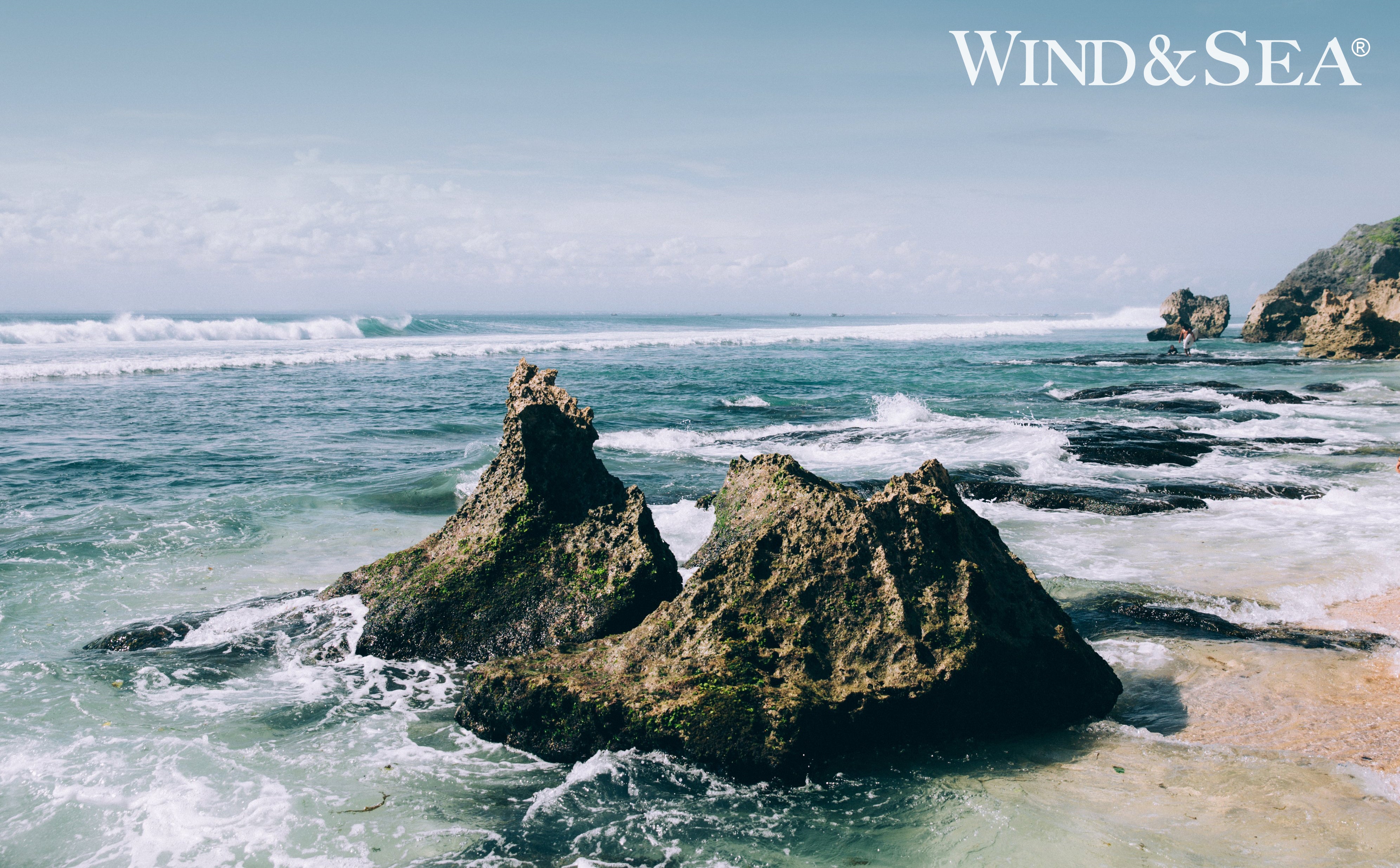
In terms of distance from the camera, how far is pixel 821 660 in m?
4.71

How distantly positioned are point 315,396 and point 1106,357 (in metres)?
33.5

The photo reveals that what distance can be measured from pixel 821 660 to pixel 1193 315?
59.9 metres

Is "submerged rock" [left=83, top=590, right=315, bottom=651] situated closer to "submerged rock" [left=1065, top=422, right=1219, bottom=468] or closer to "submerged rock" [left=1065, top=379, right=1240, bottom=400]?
"submerged rock" [left=1065, top=422, right=1219, bottom=468]

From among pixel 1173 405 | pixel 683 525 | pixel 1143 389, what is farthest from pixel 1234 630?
pixel 1143 389

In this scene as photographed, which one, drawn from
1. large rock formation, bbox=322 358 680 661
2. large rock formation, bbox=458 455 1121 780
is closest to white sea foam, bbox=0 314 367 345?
large rock formation, bbox=322 358 680 661

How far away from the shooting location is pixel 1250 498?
1039cm

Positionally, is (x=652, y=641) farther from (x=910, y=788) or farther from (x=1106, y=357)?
(x=1106, y=357)

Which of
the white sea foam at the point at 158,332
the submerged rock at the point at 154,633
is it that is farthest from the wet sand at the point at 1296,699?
the white sea foam at the point at 158,332

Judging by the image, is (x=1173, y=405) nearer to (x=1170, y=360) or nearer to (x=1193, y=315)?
(x=1170, y=360)

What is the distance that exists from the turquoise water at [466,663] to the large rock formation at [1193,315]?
123 ft

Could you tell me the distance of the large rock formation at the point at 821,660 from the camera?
4.41 meters

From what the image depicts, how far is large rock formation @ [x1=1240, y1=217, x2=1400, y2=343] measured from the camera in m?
47.2

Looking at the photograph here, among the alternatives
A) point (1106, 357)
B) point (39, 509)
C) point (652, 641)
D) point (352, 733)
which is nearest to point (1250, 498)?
point (652, 641)

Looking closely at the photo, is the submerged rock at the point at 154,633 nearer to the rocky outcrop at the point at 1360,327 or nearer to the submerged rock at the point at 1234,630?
the submerged rock at the point at 1234,630
